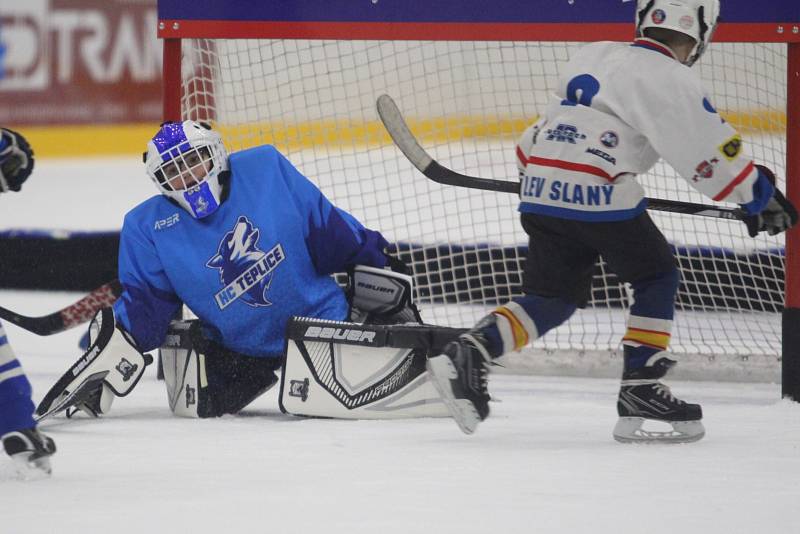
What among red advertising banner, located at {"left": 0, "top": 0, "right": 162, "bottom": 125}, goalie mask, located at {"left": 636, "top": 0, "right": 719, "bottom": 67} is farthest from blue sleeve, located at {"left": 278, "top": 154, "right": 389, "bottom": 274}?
red advertising banner, located at {"left": 0, "top": 0, "right": 162, "bottom": 125}

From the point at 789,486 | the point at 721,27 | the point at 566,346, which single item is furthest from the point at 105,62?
the point at 789,486

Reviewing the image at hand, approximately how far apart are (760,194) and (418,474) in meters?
0.87

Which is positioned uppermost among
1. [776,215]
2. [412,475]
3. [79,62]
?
[79,62]

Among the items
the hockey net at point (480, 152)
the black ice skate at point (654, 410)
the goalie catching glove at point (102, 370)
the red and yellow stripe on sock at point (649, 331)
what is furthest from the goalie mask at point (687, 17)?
the goalie catching glove at point (102, 370)

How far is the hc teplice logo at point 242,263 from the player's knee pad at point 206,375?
12 cm

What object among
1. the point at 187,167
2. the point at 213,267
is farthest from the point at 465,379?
the point at 187,167

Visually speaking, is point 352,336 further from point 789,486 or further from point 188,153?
point 789,486

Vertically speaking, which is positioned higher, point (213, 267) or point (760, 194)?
point (760, 194)

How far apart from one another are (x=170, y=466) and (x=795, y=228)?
A: 172cm

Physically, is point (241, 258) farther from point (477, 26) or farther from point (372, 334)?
point (477, 26)

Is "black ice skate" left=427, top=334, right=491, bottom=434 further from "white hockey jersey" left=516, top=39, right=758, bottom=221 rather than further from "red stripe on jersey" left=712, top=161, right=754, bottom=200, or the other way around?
"red stripe on jersey" left=712, top=161, right=754, bottom=200

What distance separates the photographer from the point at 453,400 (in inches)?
101

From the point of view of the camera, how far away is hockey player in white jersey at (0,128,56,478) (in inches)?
83.0

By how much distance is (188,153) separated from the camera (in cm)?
297
